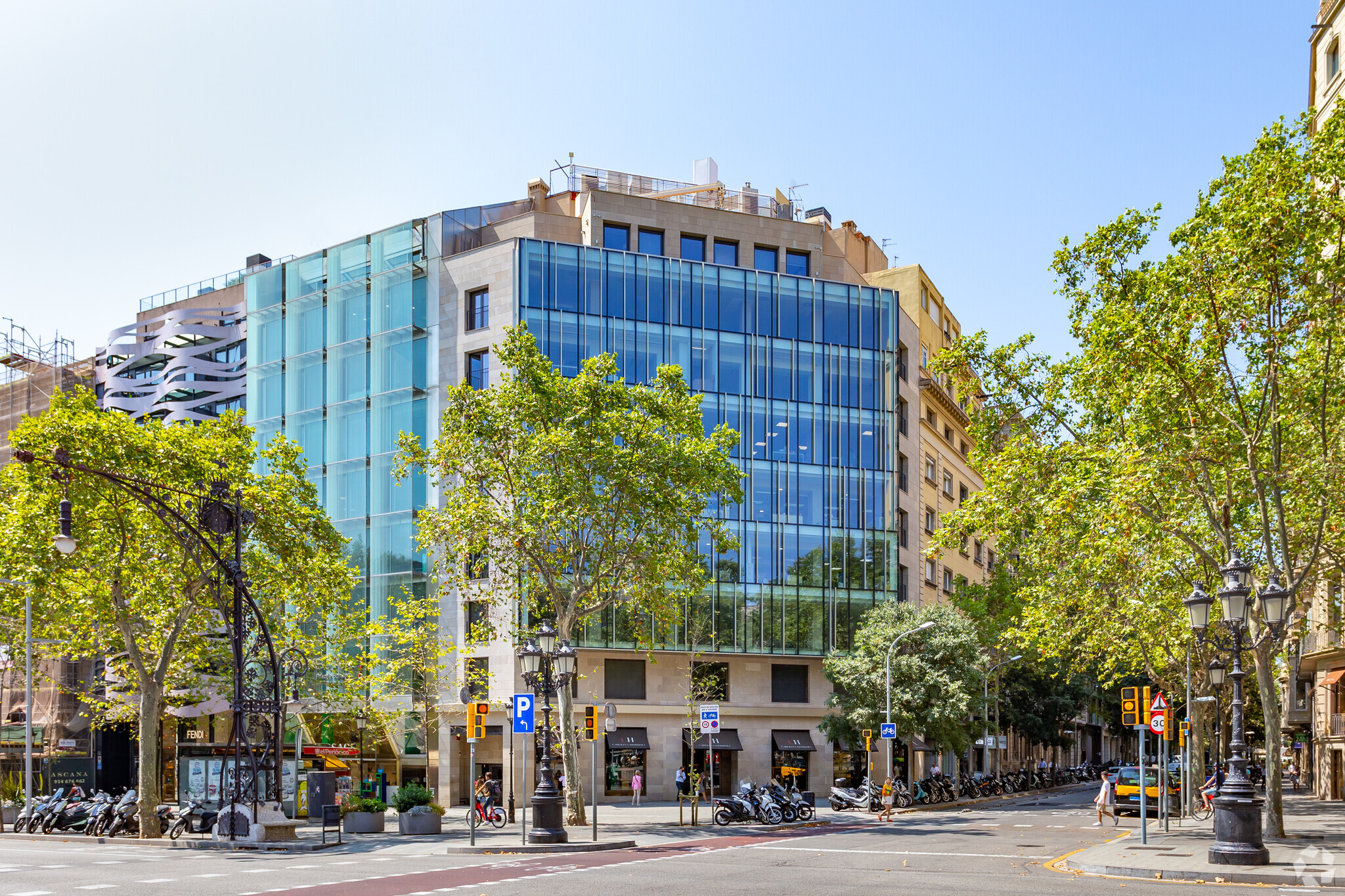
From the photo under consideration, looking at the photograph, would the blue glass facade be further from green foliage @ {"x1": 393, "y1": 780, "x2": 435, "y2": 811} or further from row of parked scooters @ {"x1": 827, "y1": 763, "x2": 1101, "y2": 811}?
green foliage @ {"x1": 393, "y1": 780, "x2": 435, "y2": 811}

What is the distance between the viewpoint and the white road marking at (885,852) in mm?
24609

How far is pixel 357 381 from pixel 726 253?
18.3 metres

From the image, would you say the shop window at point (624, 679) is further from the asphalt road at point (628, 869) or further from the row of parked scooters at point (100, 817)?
the asphalt road at point (628, 869)

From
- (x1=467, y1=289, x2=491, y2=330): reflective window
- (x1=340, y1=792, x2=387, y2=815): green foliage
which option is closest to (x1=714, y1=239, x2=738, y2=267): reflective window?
(x1=467, y1=289, x2=491, y2=330): reflective window

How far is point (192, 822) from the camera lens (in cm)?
3241

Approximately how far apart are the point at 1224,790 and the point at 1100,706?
7508 cm

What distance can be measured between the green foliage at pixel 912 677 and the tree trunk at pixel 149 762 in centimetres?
2721

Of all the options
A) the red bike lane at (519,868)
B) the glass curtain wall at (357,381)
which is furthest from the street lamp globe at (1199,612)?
the glass curtain wall at (357,381)

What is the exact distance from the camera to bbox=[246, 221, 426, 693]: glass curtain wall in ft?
185

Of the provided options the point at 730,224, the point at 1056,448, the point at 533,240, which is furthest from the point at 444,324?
the point at 1056,448

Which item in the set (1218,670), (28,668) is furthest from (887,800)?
(28,668)

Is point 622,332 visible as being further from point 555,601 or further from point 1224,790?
point 1224,790

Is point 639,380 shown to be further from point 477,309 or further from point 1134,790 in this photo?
point 1134,790

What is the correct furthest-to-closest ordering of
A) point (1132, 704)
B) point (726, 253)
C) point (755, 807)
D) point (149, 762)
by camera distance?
1. point (726, 253)
2. point (755, 807)
3. point (149, 762)
4. point (1132, 704)
